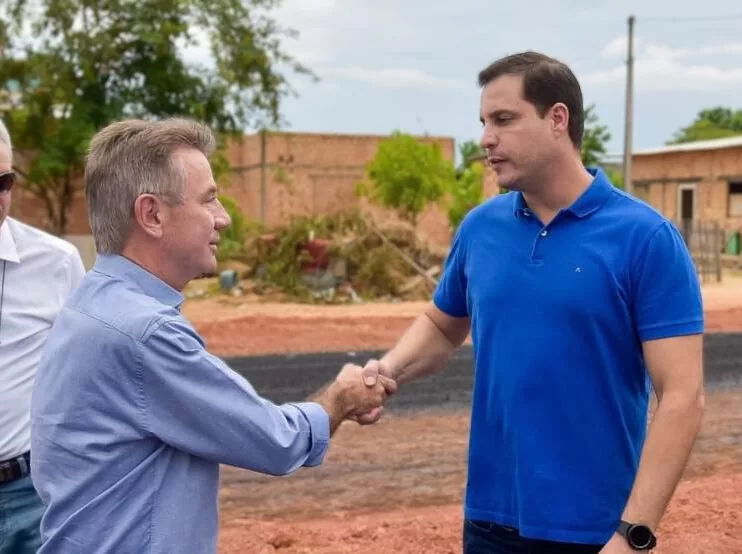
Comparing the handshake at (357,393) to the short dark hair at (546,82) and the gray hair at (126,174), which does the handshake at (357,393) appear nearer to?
the gray hair at (126,174)

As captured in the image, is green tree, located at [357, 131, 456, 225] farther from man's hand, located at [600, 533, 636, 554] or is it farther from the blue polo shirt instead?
man's hand, located at [600, 533, 636, 554]

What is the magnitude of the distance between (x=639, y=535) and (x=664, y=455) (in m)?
0.20

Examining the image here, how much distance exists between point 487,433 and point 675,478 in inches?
23.8

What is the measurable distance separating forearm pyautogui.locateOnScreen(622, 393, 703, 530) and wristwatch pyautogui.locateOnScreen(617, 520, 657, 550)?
0.01 metres

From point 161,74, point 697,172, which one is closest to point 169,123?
point 161,74

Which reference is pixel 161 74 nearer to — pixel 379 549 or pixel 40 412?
pixel 379 549

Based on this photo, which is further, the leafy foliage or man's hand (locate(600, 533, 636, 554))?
the leafy foliage

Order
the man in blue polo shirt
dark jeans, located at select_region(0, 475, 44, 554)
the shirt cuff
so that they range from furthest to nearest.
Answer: dark jeans, located at select_region(0, 475, 44, 554)
the man in blue polo shirt
the shirt cuff

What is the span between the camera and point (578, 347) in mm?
2686

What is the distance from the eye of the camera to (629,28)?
30016mm

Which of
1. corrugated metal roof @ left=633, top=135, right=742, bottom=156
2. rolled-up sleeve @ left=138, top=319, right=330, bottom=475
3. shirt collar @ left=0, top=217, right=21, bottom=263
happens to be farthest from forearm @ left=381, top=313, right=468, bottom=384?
corrugated metal roof @ left=633, top=135, right=742, bottom=156

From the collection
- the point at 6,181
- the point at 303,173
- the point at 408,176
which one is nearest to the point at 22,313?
the point at 6,181

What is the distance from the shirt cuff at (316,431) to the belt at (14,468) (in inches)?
51.3

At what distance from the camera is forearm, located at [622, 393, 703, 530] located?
2.47 metres
